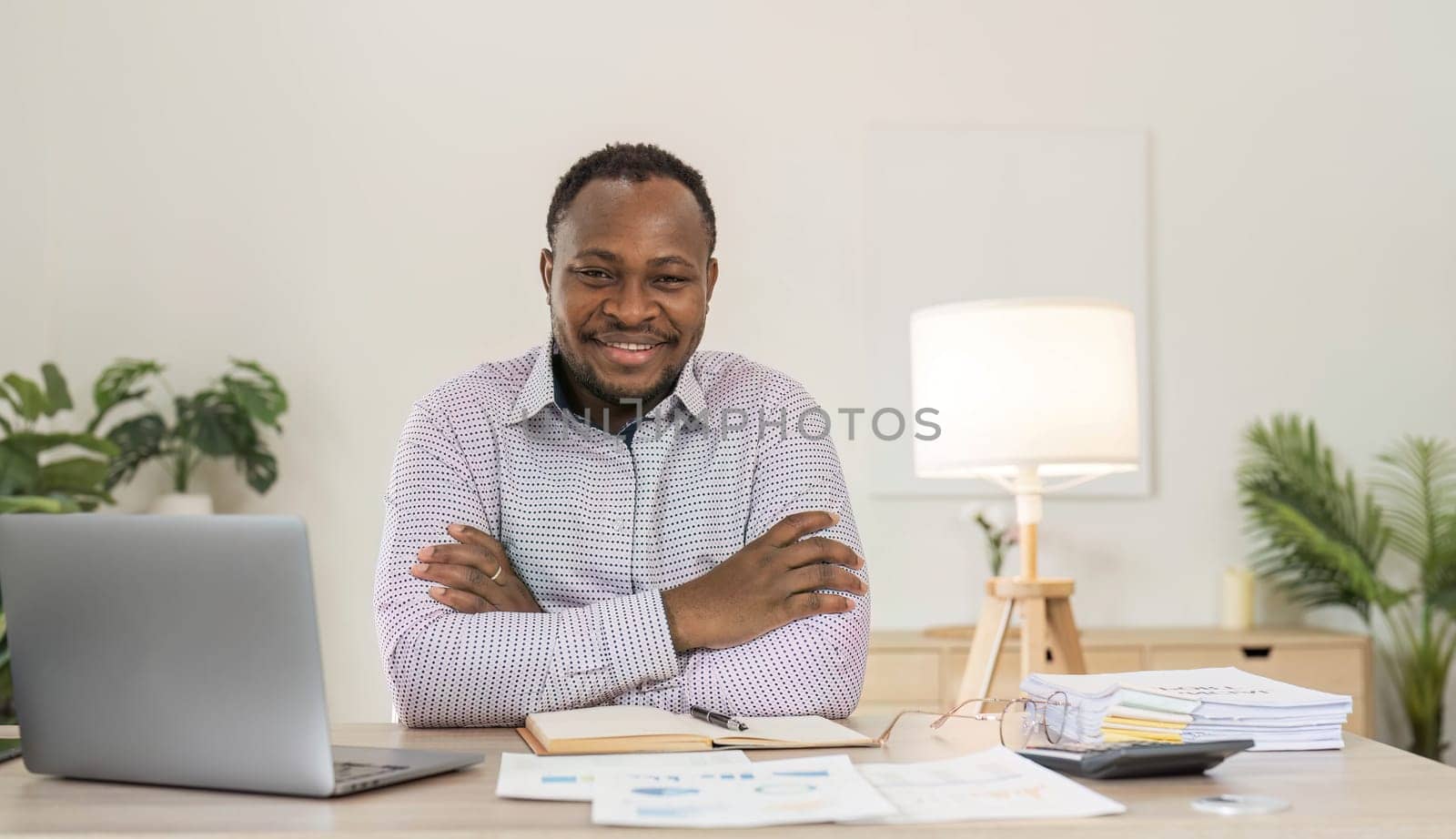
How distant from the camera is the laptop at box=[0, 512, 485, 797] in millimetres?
1097

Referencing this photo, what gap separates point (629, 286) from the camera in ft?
6.58

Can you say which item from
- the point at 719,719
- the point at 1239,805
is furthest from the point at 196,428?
the point at 1239,805

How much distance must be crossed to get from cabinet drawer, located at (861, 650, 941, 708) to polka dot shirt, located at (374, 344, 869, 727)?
5.82ft

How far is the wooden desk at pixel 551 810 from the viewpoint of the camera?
1.04m

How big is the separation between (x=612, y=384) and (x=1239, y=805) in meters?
1.17

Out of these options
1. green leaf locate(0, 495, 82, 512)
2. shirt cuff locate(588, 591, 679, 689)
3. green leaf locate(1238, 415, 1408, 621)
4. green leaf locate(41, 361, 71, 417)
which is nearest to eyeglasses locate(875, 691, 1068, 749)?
shirt cuff locate(588, 591, 679, 689)

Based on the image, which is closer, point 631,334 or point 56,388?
point 631,334

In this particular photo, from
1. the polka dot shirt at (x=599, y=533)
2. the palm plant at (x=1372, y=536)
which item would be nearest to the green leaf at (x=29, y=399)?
the polka dot shirt at (x=599, y=533)

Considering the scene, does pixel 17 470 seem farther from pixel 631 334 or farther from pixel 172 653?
pixel 172 653

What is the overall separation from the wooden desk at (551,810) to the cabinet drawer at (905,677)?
8.12 feet

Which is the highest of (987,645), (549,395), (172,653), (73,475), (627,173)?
Result: (627,173)

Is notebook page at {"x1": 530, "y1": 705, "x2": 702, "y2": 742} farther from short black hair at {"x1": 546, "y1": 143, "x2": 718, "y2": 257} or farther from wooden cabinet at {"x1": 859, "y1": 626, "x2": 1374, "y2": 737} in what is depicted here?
wooden cabinet at {"x1": 859, "y1": 626, "x2": 1374, "y2": 737}

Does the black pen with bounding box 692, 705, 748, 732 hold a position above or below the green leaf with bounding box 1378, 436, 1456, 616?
below

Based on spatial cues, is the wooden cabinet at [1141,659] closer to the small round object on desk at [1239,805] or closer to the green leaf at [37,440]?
the green leaf at [37,440]
